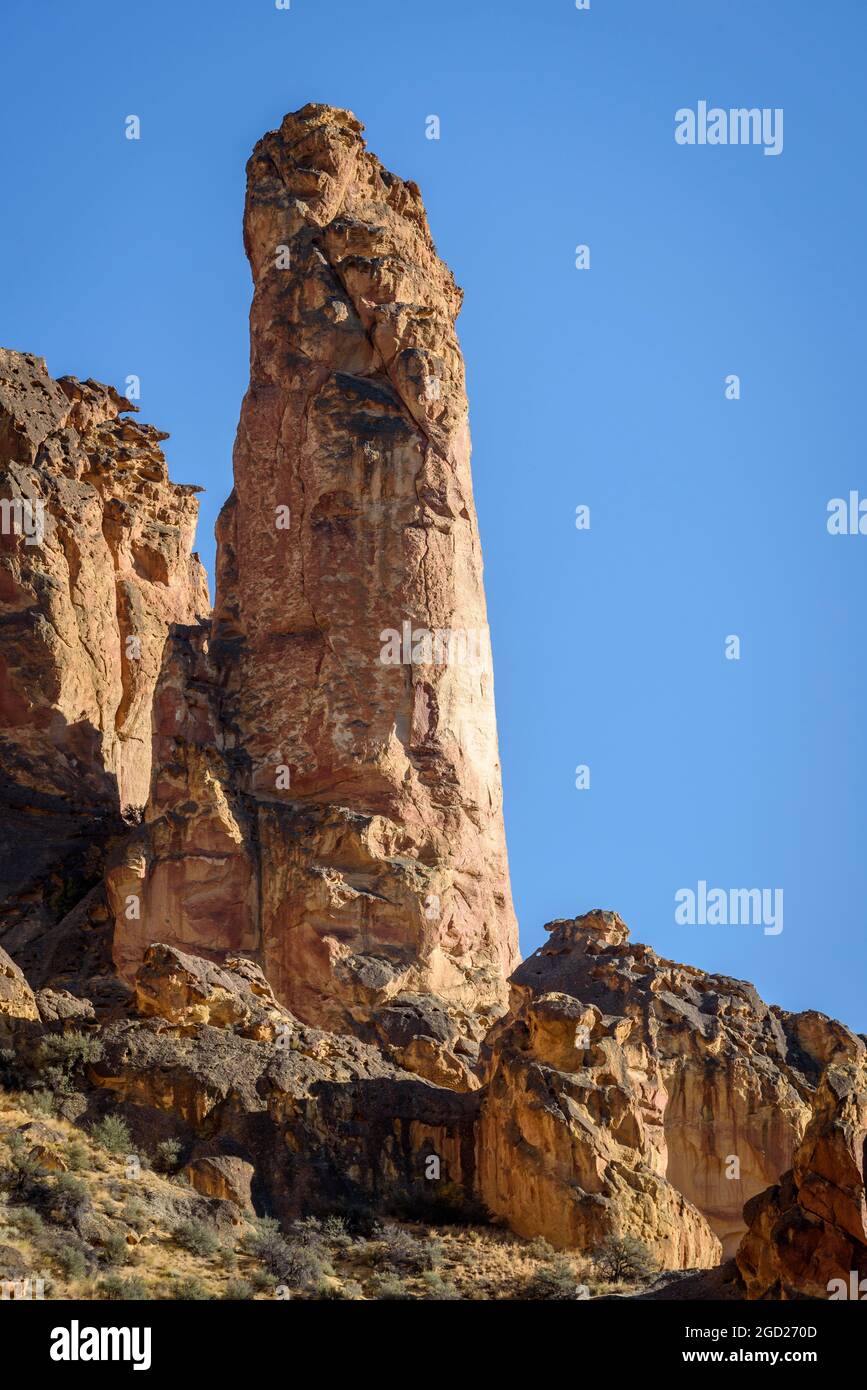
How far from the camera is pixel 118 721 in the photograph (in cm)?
6769

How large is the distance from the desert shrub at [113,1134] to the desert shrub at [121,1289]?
197 inches

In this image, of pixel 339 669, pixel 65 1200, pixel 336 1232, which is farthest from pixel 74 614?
pixel 65 1200

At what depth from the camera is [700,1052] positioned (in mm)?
53688

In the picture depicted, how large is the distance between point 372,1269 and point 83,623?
1259 inches

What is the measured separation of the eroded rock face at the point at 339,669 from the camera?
53312 millimetres

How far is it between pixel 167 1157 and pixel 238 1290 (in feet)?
16.6

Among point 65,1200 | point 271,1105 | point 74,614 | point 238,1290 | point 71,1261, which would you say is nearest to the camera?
point 71,1261

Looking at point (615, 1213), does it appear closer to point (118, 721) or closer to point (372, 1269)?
point (372, 1269)

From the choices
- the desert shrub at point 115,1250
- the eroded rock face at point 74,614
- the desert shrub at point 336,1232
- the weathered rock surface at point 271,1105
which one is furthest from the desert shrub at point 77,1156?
the eroded rock face at point 74,614

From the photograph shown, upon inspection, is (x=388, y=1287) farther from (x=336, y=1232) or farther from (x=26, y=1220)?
(x=26, y=1220)

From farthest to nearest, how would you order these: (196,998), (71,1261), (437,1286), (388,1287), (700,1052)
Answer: (700,1052) → (196,998) → (437,1286) → (388,1287) → (71,1261)

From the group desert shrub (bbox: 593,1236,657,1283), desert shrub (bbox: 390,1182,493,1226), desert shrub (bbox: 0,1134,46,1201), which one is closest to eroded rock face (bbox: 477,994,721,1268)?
desert shrub (bbox: 593,1236,657,1283)

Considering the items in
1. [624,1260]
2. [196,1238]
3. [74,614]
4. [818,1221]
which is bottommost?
[624,1260]
